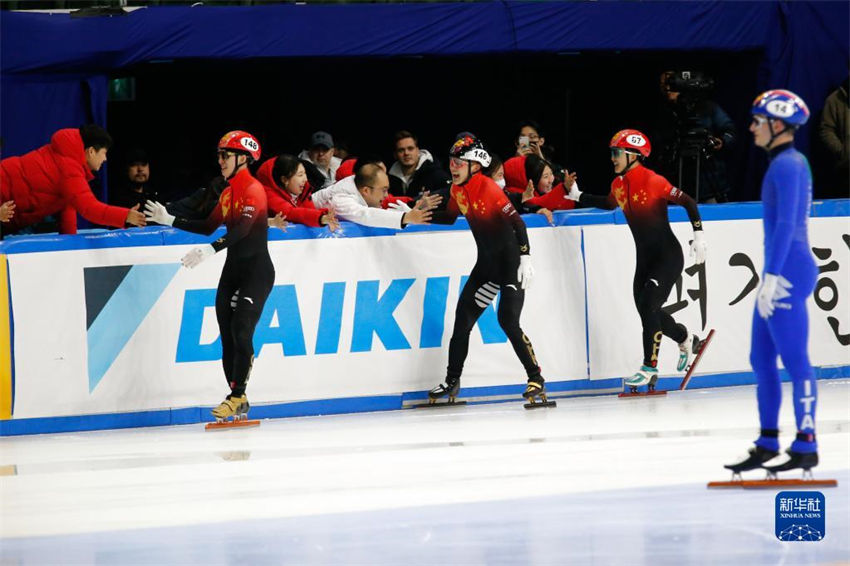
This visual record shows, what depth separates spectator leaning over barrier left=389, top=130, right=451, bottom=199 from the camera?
10.1 meters

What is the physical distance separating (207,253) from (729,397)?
11.1 ft

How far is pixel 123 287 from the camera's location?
328 inches

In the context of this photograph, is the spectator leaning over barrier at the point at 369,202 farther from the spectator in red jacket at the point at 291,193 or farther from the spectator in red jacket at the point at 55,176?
Result: the spectator in red jacket at the point at 55,176

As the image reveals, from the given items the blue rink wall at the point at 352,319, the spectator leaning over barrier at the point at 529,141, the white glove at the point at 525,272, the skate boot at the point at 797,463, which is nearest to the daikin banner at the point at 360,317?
the blue rink wall at the point at 352,319

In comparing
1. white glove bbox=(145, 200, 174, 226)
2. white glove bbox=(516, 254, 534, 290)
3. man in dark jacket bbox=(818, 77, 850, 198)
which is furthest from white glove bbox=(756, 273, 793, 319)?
man in dark jacket bbox=(818, 77, 850, 198)

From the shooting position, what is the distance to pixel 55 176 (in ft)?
28.3

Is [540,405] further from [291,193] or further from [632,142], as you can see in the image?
[291,193]

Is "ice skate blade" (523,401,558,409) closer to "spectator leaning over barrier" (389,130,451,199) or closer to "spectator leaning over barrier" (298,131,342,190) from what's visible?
"spectator leaning over barrier" (389,130,451,199)

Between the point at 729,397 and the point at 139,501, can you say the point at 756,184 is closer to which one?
the point at 729,397

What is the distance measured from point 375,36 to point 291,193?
2.12 metres

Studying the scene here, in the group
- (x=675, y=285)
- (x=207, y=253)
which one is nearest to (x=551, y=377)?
(x=675, y=285)

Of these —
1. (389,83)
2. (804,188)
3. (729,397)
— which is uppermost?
(389,83)

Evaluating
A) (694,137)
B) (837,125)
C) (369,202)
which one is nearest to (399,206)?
(369,202)

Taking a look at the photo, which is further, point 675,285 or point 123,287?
point 675,285
